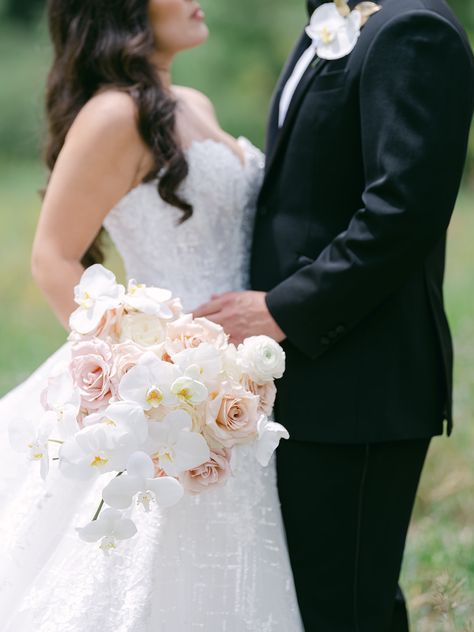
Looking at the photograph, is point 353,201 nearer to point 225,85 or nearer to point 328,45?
point 328,45

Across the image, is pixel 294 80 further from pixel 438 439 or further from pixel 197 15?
pixel 438 439

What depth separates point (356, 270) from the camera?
86.9 inches

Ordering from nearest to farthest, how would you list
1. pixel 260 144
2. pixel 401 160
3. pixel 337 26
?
pixel 401 160, pixel 337 26, pixel 260 144

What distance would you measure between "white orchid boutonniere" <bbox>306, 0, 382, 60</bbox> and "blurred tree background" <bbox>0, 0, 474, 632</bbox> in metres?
0.93

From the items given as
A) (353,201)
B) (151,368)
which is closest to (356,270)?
(353,201)

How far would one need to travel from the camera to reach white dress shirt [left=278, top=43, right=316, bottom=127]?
8.05ft

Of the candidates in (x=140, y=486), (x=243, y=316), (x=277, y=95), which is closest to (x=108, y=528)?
(x=140, y=486)

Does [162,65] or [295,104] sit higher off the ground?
[162,65]

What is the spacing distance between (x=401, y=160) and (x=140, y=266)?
0.79 m

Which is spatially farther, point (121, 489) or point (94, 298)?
point (94, 298)

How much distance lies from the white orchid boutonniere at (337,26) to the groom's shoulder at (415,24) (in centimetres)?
6

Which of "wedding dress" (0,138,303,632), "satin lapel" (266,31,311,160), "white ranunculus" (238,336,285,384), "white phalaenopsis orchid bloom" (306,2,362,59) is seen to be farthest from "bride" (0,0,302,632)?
"white ranunculus" (238,336,285,384)

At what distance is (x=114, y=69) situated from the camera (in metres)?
2.51

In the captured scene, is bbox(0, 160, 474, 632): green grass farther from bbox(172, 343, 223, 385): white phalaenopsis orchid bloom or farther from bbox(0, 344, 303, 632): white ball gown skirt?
bbox(172, 343, 223, 385): white phalaenopsis orchid bloom
